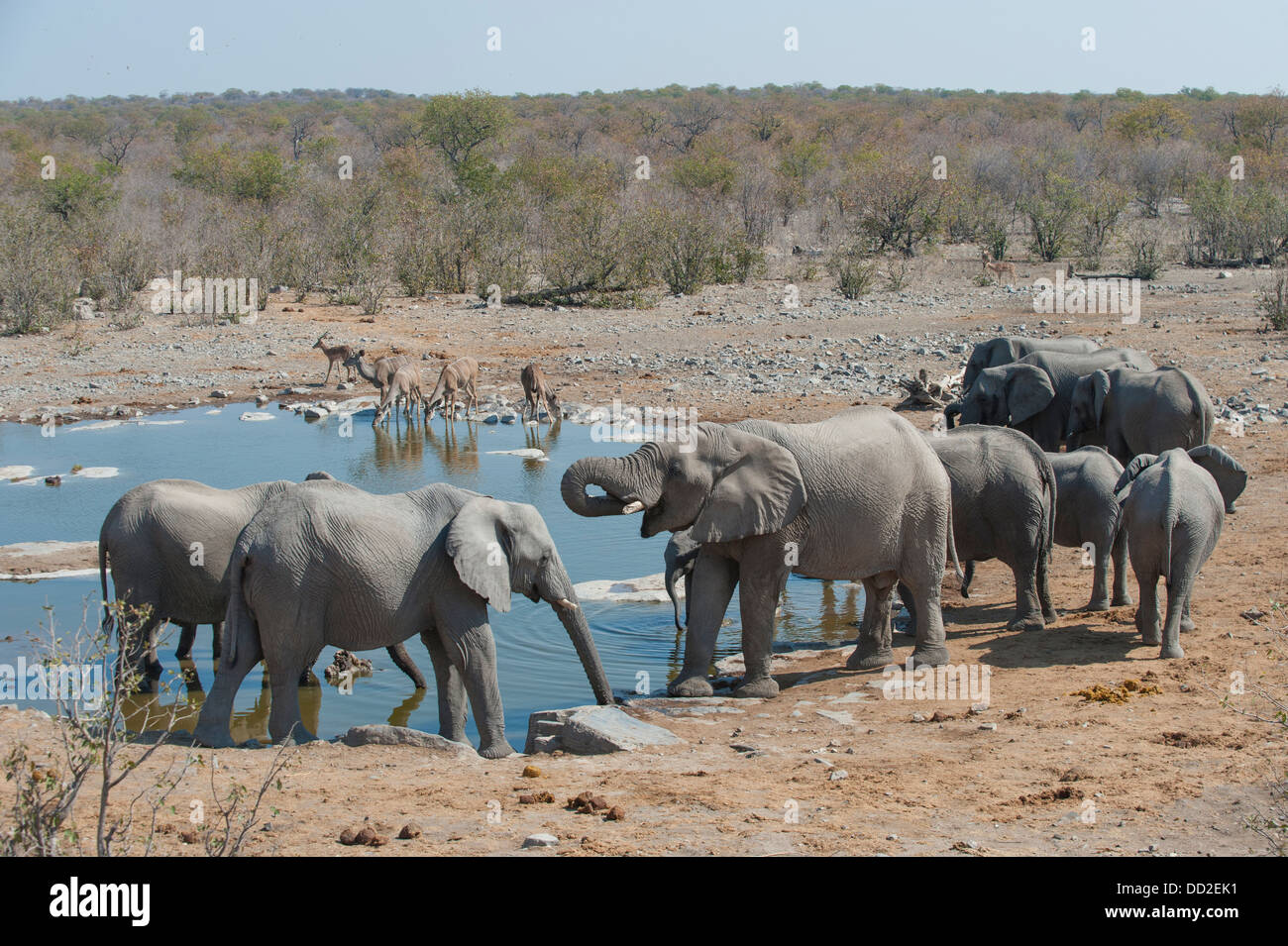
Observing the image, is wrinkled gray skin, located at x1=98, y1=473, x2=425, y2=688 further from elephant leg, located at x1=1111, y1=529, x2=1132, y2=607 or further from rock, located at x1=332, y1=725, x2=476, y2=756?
elephant leg, located at x1=1111, y1=529, x2=1132, y2=607

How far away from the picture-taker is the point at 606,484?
8398 mm

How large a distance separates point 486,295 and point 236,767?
23586 millimetres

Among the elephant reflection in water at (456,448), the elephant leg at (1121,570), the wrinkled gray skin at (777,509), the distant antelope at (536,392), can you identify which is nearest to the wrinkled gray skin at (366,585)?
the wrinkled gray skin at (777,509)

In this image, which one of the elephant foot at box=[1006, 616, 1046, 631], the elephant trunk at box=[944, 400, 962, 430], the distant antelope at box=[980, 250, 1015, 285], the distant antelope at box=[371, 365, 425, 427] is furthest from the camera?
the distant antelope at box=[980, 250, 1015, 285]

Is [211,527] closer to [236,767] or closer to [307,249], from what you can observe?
[236,767]

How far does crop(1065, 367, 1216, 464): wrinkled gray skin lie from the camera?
13.1 metres

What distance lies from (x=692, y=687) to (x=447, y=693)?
64.1 inches

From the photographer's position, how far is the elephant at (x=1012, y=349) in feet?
52.0

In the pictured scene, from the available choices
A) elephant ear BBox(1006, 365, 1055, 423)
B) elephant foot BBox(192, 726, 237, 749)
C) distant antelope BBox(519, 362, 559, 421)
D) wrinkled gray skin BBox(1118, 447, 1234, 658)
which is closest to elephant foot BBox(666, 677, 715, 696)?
elephant foot BBox(192, 726, 237, 749)

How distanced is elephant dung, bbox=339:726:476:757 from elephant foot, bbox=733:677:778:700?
210 cm

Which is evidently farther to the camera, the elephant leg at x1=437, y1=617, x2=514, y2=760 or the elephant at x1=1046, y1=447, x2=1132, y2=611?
the elephant at x1=1046, y1=447, x2=1132, y2=611

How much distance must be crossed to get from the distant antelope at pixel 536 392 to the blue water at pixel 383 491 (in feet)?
1.24

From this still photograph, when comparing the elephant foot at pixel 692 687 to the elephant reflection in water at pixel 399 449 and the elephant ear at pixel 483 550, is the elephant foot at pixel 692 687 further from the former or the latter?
the elephant reflection in water at pixel 399 449
